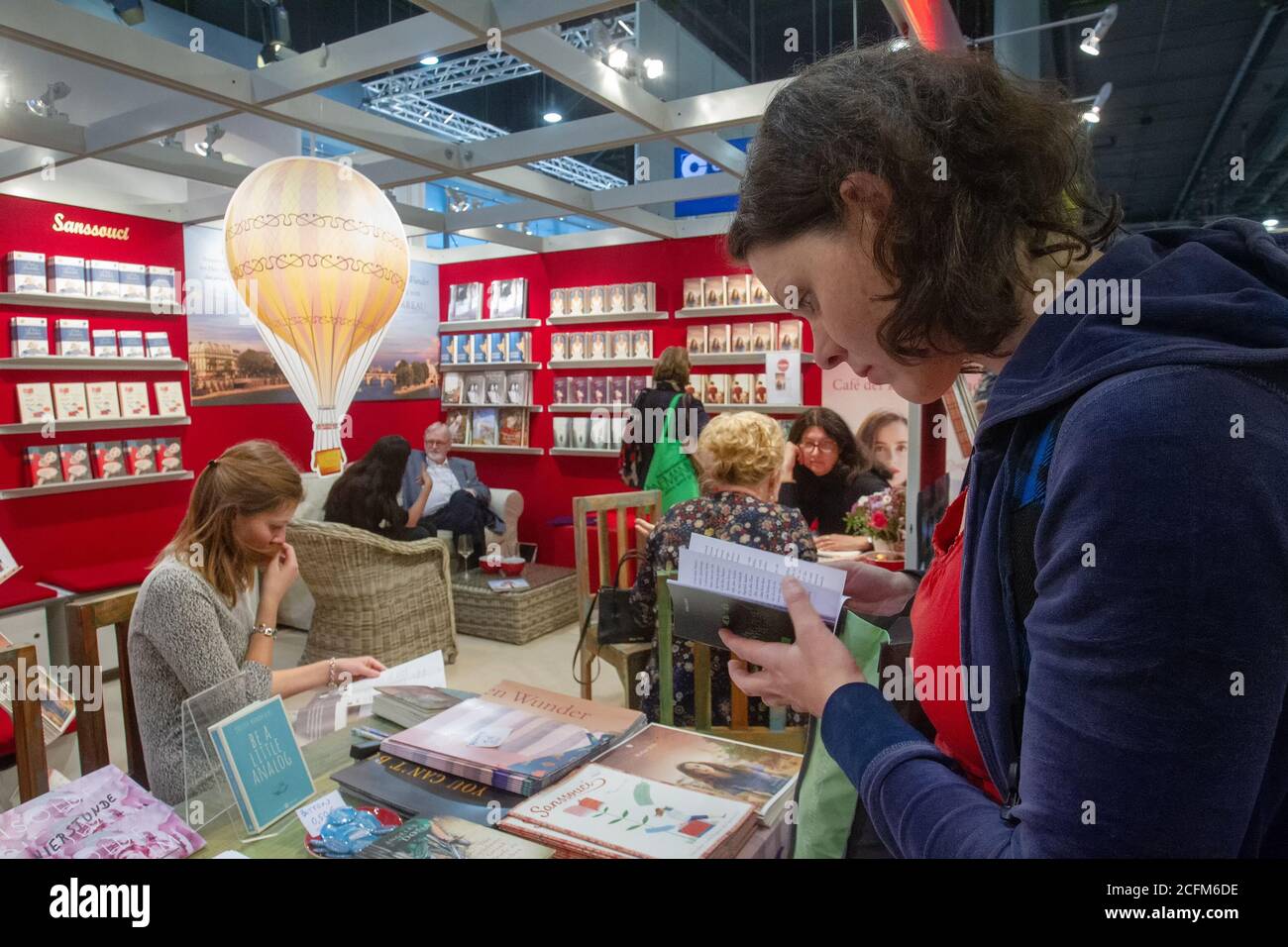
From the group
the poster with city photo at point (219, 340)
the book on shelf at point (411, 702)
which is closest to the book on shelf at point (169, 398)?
the poster with city photo at point (219, 340)

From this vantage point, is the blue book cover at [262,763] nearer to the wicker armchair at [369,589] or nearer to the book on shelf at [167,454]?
the wicker armchair at [369,589]

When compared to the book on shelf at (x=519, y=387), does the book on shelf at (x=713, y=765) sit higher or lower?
lower

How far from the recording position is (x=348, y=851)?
1070 millimetres

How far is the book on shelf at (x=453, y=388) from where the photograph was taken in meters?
7.84

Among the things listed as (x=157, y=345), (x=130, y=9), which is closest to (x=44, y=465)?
(x=157, y=345)

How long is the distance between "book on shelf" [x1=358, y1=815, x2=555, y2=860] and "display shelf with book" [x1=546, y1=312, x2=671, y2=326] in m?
5.89

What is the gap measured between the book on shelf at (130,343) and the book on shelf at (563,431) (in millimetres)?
3298

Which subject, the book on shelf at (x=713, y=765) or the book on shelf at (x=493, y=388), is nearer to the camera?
the book on shelf at (x=713, y=765)

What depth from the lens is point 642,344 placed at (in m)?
6.88

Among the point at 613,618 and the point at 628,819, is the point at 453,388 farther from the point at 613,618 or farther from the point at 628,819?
the point at 628,819

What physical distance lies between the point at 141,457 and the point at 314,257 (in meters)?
3.32

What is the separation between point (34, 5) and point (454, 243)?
208 inches

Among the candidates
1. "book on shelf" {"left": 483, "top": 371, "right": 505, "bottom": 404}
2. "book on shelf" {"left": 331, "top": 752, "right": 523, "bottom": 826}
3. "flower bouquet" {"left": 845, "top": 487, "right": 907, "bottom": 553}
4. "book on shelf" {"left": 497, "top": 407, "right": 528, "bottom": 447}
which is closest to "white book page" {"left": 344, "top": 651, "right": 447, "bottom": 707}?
"book on shelf" {"left": 331, "top": 752, "right": 523, "bottom": 826}

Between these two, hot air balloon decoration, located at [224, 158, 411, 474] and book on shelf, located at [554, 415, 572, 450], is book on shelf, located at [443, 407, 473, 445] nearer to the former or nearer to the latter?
book on shelf, located at [554, 415, 572, 450]
